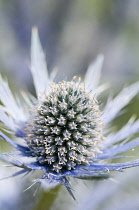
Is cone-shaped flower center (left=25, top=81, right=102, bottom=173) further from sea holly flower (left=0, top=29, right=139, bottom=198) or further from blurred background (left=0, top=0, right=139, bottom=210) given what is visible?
blurred background (left=0, top=0, right=139, bottom=210)

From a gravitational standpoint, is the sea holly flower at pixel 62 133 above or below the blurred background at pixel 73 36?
below

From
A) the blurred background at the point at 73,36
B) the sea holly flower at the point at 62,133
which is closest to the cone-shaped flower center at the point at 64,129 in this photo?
the sea holly flower at the point at 62,133

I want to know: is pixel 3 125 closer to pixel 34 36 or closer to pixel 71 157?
pixel 71 157

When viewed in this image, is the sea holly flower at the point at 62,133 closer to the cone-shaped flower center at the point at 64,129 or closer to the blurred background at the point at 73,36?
the cone-shaped flower center at the point at 64,129

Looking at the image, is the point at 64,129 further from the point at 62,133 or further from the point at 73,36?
the point at 73,36

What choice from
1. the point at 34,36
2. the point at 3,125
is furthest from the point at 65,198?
the point at 34,36

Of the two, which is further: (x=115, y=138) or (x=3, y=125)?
(x=115, y=138)
